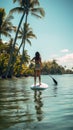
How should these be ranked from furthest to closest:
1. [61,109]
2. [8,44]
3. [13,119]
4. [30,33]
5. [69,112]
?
[8,44], [30,33], [61,109], [69,112], [13,119]

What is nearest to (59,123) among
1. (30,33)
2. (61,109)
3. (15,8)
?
(61,109)

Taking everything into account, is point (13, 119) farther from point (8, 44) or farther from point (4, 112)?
point (8, 44)

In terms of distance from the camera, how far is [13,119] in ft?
21.5

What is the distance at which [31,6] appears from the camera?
48219 millimetres

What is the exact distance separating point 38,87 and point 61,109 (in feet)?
25.0

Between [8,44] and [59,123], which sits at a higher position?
[8,44]

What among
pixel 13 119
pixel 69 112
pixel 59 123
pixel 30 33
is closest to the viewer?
pixel 59 123

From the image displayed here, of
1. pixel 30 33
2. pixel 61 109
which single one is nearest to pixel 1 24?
pixel 30 33

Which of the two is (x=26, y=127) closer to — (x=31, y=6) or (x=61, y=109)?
(x=61, y=109)

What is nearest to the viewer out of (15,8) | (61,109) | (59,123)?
(59,123)

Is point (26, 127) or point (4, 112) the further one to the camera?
point (4, 112)

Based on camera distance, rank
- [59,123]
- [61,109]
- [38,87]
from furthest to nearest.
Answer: [38,87]
[61,109]
[59,123]

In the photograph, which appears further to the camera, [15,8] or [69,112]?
[15,8]

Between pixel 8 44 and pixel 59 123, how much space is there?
63009 millimetres
